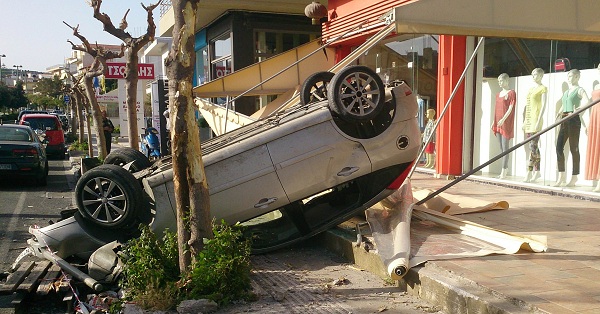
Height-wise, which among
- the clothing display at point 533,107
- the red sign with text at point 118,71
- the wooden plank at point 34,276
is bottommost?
the wooden plank at point 34,276

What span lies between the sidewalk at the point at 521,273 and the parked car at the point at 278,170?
0.95 meters

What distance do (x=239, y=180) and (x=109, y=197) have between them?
1.51m

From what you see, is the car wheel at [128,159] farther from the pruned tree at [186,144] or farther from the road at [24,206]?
the pruned tree at [186,144]

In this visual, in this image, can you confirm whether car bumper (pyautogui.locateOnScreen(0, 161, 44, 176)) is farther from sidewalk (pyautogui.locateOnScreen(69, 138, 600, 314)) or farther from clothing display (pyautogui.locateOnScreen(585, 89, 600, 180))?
clothing display (pyautogui.locateOnScreen(585, 89, 600, 180))

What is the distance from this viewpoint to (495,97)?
1049cm

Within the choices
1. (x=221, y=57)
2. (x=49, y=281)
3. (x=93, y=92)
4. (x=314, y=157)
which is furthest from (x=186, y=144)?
Answer: (x=221, y=57)

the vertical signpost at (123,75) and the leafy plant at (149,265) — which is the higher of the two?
the vertical signpost at (123,75)

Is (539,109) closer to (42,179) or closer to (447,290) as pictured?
(447,290)

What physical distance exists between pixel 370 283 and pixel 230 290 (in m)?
1.40

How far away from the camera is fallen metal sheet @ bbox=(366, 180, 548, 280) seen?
16.6 ft

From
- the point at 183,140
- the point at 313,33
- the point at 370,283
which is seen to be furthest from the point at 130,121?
the point at 313,33

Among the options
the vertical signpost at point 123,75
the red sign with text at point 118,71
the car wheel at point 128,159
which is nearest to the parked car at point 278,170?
the car wheel at point 128,159

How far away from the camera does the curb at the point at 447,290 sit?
3.86 metres

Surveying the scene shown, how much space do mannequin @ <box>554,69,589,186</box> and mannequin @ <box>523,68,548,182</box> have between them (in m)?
0.44
